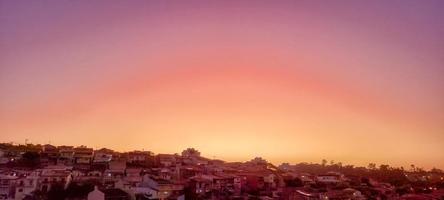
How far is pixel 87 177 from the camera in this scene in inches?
420

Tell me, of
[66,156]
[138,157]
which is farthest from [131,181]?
[138,157]

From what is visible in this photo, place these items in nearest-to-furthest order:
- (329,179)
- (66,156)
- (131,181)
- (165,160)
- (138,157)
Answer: (131,181), (66,156), (138,157), (165,160), (329,179)

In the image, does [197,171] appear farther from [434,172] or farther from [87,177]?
[434,172]

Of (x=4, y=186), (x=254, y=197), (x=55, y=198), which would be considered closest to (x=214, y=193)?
(x=254, y=197)

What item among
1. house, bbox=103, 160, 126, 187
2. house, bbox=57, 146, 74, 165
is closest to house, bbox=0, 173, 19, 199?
house, bbox=103, 160, 126, 187

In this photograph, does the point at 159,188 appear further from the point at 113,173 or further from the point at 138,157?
the point at 138,157

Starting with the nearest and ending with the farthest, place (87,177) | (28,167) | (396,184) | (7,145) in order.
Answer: (87,177), (28,167), (7,145), (396,184)

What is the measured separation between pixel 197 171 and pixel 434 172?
22.9m

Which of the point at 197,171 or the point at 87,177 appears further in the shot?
the point at 197,171

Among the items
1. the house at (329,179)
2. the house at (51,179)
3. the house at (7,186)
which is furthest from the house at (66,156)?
the house at (329,179)

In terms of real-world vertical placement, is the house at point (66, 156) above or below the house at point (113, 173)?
above

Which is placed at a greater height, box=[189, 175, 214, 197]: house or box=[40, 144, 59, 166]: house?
box=[40, 144, 59, 166]: house

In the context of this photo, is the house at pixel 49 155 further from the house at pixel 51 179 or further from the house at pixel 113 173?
the house at pixel 51 179

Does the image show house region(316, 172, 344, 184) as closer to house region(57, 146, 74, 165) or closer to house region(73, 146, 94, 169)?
house region(73, 146, 94, 169)
